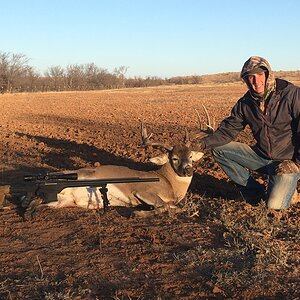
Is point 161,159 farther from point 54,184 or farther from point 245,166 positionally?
point 54,184

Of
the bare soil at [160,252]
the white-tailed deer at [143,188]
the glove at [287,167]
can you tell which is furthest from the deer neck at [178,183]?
the glove at [287,167]

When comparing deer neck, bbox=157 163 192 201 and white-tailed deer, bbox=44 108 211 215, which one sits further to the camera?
deer neck, bbox=157 163 192 201

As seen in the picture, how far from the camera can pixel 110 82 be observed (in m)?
91.8

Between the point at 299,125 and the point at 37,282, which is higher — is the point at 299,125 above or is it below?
above

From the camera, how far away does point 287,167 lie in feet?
21.4

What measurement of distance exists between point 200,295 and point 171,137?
30.8ft

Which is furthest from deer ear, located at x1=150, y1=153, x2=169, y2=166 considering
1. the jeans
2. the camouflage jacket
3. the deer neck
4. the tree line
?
the tree line

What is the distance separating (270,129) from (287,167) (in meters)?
0.60

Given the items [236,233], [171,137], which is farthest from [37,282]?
[171,137]

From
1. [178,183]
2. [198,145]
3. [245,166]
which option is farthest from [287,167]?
[178,183]

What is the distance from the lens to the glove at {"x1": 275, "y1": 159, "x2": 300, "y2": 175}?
653cm

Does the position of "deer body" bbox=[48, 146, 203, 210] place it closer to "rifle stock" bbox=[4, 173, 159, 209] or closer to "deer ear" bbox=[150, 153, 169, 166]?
"deer ear" bbox=[150, 153, 169, 166]

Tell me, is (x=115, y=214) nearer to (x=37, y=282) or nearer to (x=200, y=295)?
(x=37, y=282)

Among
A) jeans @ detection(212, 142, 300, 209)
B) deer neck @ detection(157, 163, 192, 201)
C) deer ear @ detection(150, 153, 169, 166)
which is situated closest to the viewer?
jeans @ detection(212, 142, 300, 209)
